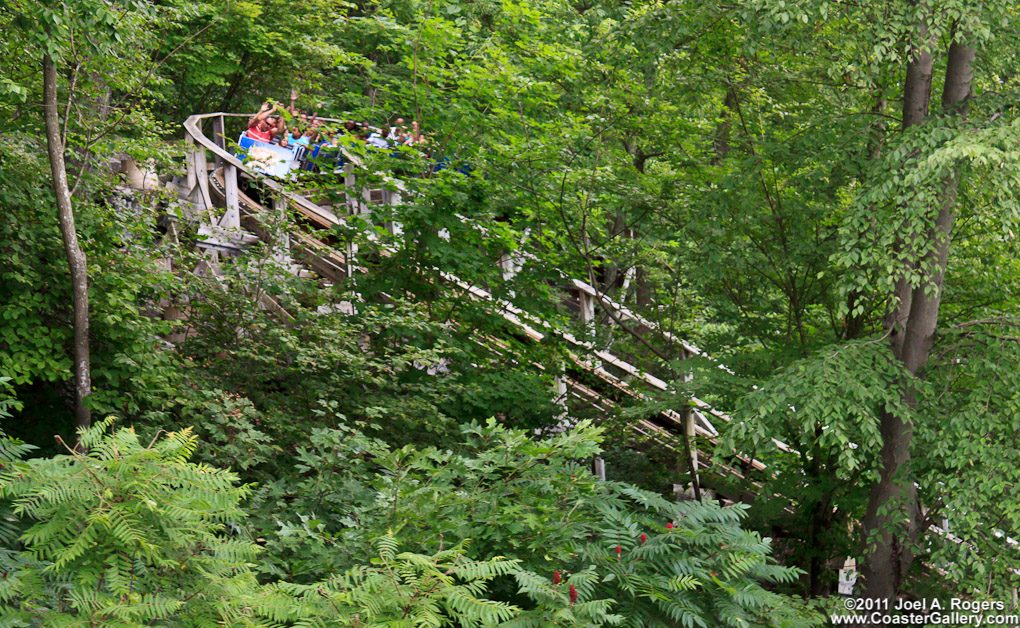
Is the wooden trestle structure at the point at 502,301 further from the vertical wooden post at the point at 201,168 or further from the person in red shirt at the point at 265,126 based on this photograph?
the person in red shirt at the point at 265,126

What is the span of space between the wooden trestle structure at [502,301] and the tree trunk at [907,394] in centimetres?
167

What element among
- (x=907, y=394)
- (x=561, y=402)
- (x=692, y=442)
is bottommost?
(x=692, y=442)

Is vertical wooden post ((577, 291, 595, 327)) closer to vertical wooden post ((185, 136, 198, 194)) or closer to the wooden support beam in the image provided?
the wooden support beam

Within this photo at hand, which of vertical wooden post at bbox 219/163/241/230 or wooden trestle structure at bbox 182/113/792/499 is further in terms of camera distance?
vertical wooden post at bbox 219/163/241/230

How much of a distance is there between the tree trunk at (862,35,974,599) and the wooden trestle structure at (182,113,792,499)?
5.49 feet

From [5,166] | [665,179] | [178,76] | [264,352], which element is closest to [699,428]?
[665,179]

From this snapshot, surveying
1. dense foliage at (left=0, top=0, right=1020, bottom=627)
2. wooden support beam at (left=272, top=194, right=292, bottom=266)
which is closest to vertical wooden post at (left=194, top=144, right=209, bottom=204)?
dense foliage at (left=0, top=0, right=1020, bottom=627)

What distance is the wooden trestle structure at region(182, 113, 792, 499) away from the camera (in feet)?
27.7

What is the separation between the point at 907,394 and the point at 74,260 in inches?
236

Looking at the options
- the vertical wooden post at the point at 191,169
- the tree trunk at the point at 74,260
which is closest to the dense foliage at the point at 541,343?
the tree trunk at the point at 74,260

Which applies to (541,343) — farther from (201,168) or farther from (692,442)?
(201,168)

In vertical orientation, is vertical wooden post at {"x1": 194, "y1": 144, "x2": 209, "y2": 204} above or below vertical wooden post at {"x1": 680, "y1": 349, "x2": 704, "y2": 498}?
above

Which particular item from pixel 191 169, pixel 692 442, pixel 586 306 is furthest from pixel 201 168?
pixel 692 442

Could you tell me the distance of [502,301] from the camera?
895cm
